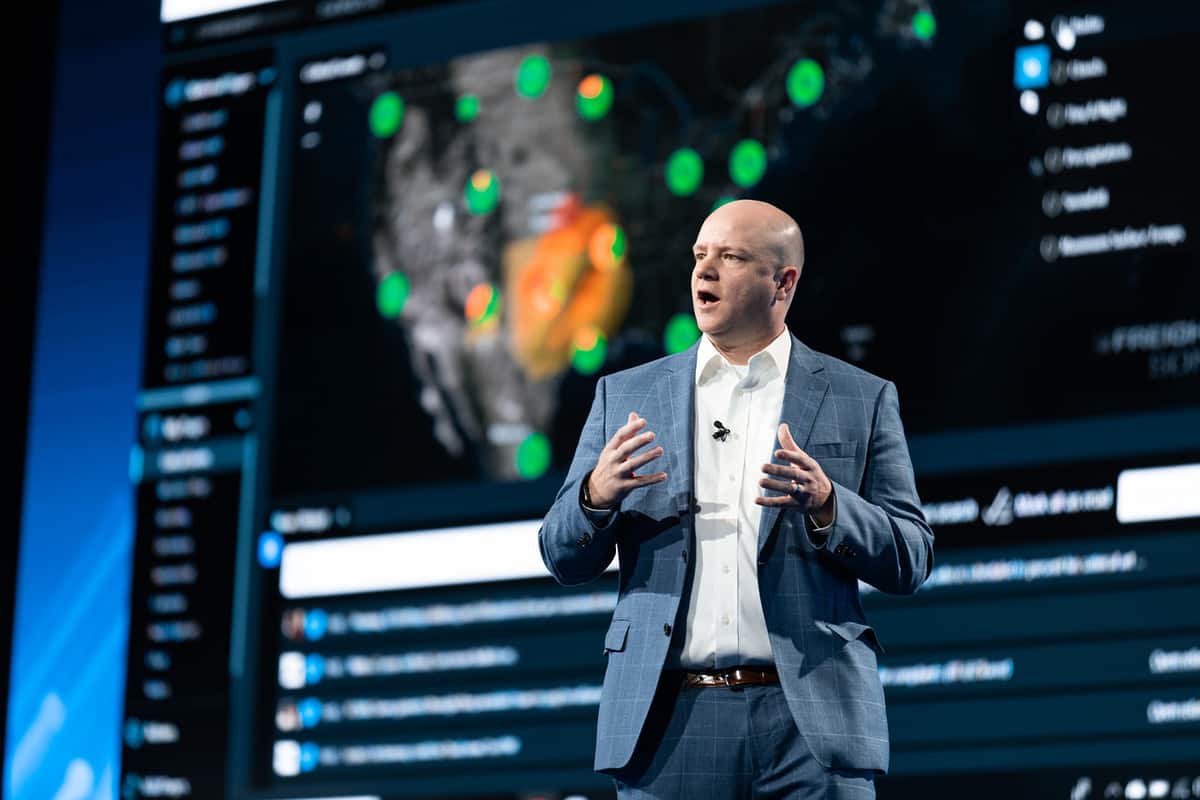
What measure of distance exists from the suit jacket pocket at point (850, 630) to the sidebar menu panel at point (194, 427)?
264 centimetres

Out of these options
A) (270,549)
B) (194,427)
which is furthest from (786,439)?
(194,427)

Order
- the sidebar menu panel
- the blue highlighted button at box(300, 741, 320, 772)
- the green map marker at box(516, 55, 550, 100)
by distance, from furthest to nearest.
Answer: the sidebar menu panel < the green map marker at box(516, 55, 550, 100) < the blue highlighted button at box(300, 741, 320, 772)

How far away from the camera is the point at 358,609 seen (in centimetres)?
401

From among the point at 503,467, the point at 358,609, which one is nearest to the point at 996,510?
the point at 503,467

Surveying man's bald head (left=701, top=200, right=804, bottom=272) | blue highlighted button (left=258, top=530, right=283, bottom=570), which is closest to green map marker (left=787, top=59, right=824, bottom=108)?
blue highlighted button (left=258, top=530, right=283, bottom=570)

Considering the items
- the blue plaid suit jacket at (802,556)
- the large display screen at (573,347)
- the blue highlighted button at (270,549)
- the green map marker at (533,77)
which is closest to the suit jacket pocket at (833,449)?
the blue plaid suit jacket at (802,556)

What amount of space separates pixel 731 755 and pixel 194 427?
289 centimetres

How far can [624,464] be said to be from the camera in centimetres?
177

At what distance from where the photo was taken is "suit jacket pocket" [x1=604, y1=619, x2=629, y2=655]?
1884 millimetres

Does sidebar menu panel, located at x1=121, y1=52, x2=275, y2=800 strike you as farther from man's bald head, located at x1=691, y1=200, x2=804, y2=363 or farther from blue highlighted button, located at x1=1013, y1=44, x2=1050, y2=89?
man's bald head, located at x1=691, y1=200, x2=804, y2=363

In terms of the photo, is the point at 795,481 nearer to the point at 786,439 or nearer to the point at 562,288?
the point at 786,439

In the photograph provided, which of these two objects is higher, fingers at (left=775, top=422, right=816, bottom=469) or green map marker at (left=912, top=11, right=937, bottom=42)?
green map marker at (left=912, top=11, right=937, bottom=42)

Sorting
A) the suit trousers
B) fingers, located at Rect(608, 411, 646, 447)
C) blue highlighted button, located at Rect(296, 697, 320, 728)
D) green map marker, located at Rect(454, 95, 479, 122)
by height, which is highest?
green map marker, located at Rect(454, 95, 479, 122)

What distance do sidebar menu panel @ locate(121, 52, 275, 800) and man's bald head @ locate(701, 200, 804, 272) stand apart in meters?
2.62
